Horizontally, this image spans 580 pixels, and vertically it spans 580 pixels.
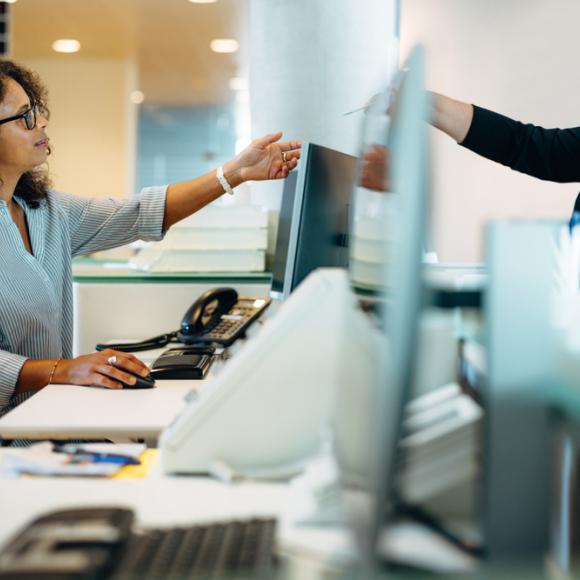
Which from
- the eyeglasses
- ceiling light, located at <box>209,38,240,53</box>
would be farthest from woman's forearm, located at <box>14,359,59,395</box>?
ceiling light, located at <box>209,38,240,53</box>

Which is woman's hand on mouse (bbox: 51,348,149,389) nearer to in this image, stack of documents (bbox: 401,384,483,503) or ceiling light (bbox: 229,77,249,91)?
stack of documents (bbox: 401,384,483,503)

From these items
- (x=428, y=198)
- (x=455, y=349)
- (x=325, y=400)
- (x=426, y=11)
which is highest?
(x=426, y=11)

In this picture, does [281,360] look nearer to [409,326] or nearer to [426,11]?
[409,326]

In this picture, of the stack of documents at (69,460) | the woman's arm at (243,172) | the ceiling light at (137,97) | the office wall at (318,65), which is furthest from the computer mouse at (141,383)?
the ceiling light at (137,97)

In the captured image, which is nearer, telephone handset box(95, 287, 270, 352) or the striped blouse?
the striped blouse

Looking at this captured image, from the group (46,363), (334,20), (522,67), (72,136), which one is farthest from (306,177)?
(72,136)

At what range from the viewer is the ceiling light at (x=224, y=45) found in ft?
23.7

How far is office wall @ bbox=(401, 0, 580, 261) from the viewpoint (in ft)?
13.6

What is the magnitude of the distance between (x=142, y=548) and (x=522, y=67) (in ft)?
13.5

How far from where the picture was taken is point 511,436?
607mm

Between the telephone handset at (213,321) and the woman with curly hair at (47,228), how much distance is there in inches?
9.6

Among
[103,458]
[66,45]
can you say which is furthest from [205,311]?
[66,45]

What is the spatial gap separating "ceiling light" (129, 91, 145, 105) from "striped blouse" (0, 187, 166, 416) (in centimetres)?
609

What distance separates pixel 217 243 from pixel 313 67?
0.89 m
